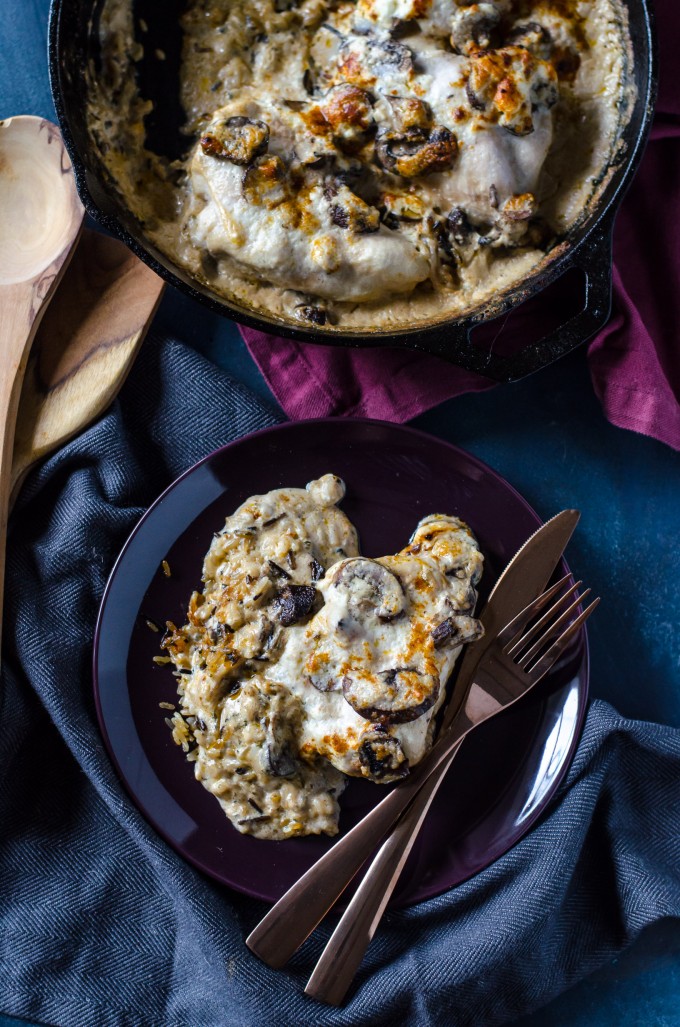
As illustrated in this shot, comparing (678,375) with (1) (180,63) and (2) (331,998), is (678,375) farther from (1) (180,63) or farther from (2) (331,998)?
(2) (331,998)

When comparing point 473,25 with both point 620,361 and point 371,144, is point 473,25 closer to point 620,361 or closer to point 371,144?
point 371,144

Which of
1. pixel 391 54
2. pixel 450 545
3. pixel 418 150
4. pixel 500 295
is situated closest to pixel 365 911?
pixel 450 545

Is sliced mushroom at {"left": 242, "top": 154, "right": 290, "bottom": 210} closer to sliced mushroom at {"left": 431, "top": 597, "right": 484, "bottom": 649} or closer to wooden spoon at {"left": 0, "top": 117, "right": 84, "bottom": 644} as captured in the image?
wooden spoon at {"left": 0, "top": 117, "right": 84, "bottom": 644}

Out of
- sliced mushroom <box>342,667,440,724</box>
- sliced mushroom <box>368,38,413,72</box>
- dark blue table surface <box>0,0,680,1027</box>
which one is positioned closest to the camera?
sliced mushroom <box>342,667,440,724</box>

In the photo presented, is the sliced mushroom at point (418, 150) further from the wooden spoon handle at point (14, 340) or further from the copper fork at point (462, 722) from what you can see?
the copper fork at point (462, 722)

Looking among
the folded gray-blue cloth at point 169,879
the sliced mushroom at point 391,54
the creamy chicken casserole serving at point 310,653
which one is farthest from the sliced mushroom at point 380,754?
the sliced mushroom at point 391,54

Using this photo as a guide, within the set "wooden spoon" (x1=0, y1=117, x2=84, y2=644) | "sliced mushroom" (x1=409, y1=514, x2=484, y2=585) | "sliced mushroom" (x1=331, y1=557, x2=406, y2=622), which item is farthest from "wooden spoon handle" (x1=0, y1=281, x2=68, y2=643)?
"sliced mushroom" (x1=409, y1=514, x2=484, y2=585)

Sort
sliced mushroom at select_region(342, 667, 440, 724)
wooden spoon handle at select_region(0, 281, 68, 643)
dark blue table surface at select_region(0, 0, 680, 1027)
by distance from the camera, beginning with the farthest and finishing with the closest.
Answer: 1. dark blue table surface at select_region(0, 0, 680, 1027)
2. wooden spoon handle at select_region(0, 281, 68, 643)
3. sliced mushroom at select_region(342, 667, 440, 724)
